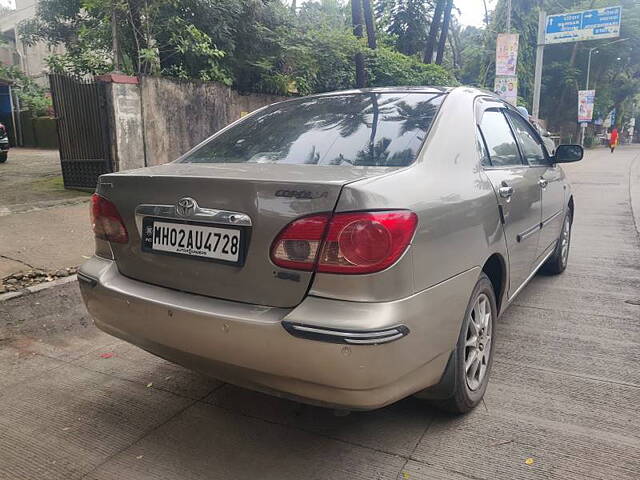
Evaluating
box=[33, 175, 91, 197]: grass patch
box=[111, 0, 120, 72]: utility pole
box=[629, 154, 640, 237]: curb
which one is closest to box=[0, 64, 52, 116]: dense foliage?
box=[33, 175, 91, 197]: grass patch

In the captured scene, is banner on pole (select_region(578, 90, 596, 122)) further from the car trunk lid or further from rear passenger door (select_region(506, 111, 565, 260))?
the car trunk lid

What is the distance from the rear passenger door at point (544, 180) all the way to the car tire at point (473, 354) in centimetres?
129

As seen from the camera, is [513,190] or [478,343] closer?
[478,343]

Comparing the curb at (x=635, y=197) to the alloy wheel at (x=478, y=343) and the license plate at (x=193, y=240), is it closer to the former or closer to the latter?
the alloy wheel at (x=478, y=343)

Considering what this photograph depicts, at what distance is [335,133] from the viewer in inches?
106

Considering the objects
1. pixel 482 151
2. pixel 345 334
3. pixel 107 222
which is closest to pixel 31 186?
pixel 107 222

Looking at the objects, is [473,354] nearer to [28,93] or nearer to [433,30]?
[433,30]

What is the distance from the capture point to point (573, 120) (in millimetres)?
45219

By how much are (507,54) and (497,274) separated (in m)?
12.2

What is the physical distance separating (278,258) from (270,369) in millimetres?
415

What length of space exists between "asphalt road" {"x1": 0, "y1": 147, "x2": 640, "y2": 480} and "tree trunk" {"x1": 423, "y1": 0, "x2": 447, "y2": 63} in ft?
50.0

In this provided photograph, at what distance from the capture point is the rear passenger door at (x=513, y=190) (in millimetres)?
2918

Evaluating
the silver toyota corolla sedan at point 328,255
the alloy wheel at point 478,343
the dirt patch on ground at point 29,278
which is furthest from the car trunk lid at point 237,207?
the dirt patch on ground at point 29,278

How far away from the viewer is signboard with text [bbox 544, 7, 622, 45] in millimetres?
17109
